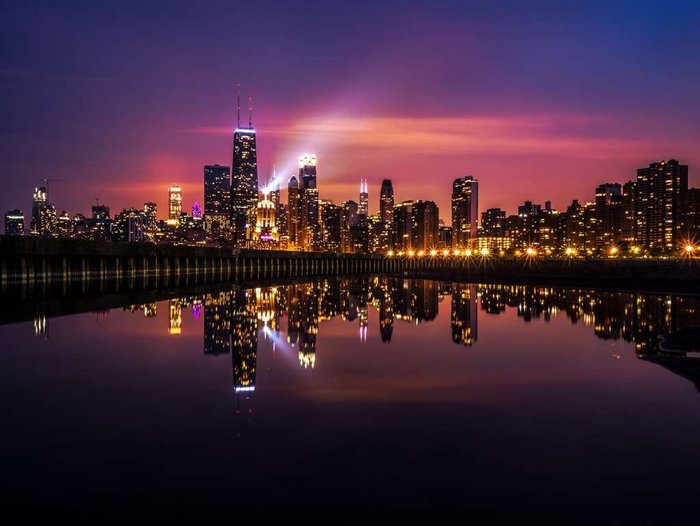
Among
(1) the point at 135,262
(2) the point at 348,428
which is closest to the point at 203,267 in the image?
(1) the point at 135,262

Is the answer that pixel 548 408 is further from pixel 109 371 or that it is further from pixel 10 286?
pixel 10 286

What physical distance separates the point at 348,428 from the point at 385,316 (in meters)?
25.5

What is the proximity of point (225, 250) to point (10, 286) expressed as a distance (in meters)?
57.4

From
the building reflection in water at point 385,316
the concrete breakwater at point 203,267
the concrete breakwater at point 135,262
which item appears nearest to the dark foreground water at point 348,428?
the building reflection in water at point 385,316

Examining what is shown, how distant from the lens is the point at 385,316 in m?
37.4

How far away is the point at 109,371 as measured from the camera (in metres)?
18.6

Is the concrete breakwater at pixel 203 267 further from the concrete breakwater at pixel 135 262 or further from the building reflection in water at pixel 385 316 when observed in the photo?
the building reflection in water at pixel 385 316

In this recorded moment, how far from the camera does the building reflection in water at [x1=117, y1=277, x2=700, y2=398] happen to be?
23875 mm

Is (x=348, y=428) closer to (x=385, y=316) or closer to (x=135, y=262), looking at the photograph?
(x=385, y=316)

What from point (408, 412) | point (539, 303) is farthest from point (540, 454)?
point (539, 303)

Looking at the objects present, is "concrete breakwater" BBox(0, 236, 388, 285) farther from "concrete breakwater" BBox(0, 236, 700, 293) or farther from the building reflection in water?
the building reflection in water

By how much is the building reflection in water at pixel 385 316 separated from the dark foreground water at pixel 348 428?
368mm

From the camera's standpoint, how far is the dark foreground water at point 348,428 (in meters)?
8.57

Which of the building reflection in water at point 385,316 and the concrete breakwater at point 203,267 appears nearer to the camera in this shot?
the building reflection in water at point 385,316
